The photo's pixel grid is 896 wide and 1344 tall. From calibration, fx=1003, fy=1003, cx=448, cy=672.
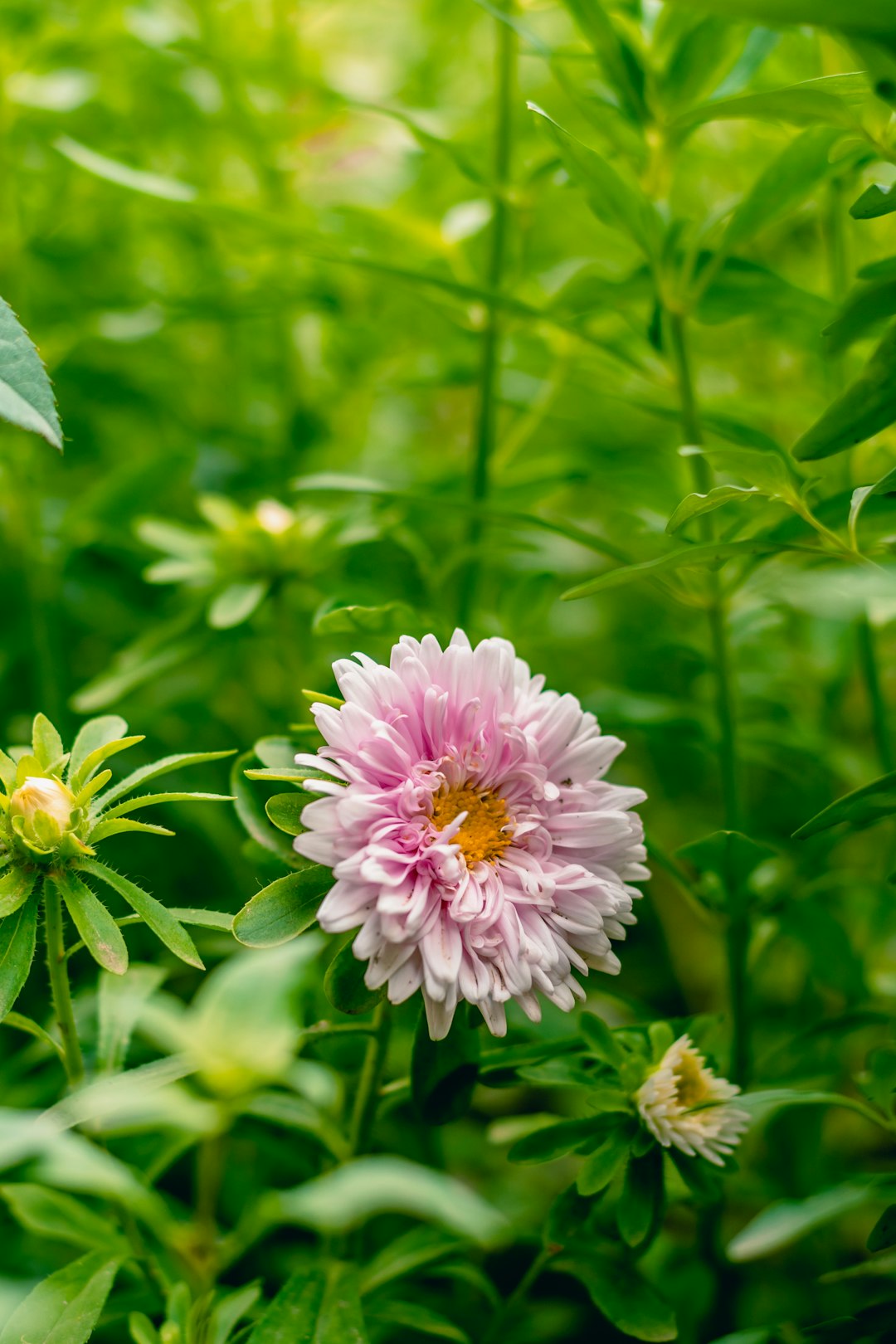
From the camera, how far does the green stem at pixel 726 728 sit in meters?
0.58

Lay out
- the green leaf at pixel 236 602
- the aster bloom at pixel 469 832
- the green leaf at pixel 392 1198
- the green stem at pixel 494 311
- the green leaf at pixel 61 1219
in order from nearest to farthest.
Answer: the green leaf at pixel 392 1198, the aster bloom at pixel 469 832, the green leaf at pixel 61 1219, the green leaf at pixel 236 602, the green stem at pixel 494 311

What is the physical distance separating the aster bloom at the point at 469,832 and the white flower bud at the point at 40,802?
10 centimetres

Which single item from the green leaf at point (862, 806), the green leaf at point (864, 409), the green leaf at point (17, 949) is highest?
the green leaf at point (864, 409)

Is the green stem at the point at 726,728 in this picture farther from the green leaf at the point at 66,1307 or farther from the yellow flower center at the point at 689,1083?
the green leaf at the point at 66,1307

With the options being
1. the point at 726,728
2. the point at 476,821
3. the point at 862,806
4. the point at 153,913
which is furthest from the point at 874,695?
the point at 153,913

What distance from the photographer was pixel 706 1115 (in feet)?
1.50

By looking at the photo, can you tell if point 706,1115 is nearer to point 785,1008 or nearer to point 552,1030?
point 552,1030

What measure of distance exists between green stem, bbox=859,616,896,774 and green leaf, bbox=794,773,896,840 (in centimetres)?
23

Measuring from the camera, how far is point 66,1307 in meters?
0.43

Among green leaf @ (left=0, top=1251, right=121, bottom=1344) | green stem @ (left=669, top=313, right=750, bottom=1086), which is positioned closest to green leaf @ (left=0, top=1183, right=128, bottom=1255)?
green leaf @ (left=0, top=1251, right=121, bottom=1344)

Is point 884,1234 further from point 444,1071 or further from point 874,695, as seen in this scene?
point 874,695

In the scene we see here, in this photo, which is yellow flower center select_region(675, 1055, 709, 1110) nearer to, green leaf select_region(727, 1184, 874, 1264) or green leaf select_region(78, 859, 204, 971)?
green leaf select_region(727, 1184, 874, 1264)

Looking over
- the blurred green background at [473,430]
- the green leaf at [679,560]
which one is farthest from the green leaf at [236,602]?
the green leaf at [679,560]

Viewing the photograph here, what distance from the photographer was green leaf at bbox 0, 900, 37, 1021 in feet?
1.31
